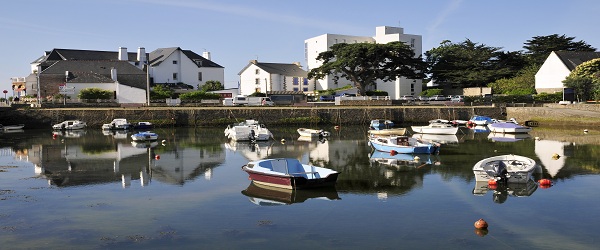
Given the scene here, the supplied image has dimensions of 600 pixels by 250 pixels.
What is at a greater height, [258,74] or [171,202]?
[258,74]

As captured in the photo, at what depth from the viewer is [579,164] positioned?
96.2 feet

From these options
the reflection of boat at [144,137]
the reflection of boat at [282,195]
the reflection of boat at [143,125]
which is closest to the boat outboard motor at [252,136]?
the reflection of boat at [144,137]

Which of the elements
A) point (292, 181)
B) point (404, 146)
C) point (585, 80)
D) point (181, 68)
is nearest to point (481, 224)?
point (292, 181)

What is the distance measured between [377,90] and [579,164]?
54677mm

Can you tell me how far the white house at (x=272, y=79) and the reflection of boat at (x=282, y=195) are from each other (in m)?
62.7

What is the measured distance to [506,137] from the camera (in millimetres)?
46781

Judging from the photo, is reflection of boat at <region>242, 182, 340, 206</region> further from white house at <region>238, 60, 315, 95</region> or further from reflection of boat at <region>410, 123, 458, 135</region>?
white house at <region>238, 60, 315, 95</region>

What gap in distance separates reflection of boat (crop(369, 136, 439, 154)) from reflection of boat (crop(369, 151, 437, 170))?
0.28m

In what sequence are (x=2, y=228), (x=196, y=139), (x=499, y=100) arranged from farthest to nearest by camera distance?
(x=499, y=100)
(x=196, y=139)
(x=2, y=228)

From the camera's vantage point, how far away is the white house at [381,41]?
85.8 m

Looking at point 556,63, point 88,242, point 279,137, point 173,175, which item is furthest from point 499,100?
point 88,242

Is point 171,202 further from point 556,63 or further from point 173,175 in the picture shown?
point 556,63

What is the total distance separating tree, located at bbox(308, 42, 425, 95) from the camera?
229ft

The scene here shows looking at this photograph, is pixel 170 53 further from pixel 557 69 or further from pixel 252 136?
pixel 557 69
